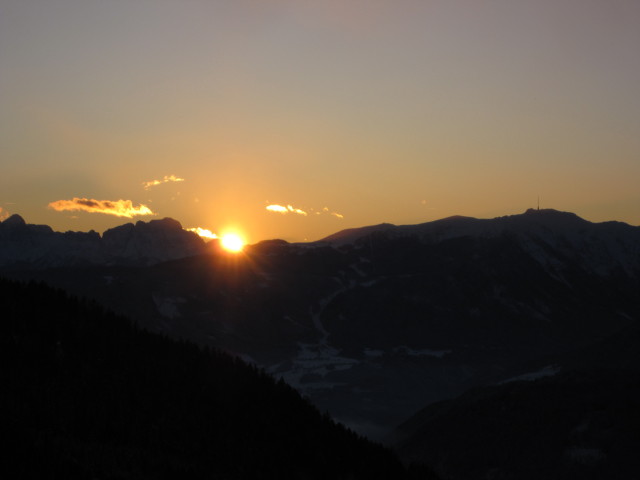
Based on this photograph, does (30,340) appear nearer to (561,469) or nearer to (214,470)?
(214,470)

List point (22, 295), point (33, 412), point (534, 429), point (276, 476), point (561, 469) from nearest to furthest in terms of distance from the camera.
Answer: point (33, 412), point (276, 476), point (22, 295), point (561, 469), point (534, 429)

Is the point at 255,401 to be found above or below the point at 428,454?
above

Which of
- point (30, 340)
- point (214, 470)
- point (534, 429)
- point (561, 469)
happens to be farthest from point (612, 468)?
point (30, 340)

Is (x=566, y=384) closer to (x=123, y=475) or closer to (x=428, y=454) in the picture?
(x=428, y=454)

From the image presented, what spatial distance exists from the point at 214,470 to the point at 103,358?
28936 mm

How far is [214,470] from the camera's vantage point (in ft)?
380

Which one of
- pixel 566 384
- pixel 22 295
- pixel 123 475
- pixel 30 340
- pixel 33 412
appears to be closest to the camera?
pixel 123 475

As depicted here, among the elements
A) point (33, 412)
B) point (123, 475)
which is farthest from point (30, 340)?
point (123, 475)

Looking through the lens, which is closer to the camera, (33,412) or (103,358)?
(33,412)

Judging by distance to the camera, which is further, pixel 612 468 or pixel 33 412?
pixel 612 468

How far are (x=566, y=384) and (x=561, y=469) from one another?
27324mm

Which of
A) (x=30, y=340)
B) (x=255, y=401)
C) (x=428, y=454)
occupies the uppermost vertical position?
(x=30, y=340)

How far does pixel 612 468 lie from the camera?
152m

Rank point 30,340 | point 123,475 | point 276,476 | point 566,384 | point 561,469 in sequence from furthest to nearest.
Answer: point 566,384 < point 561,469 < point 30,340 < point 276,476 < point 123,475
